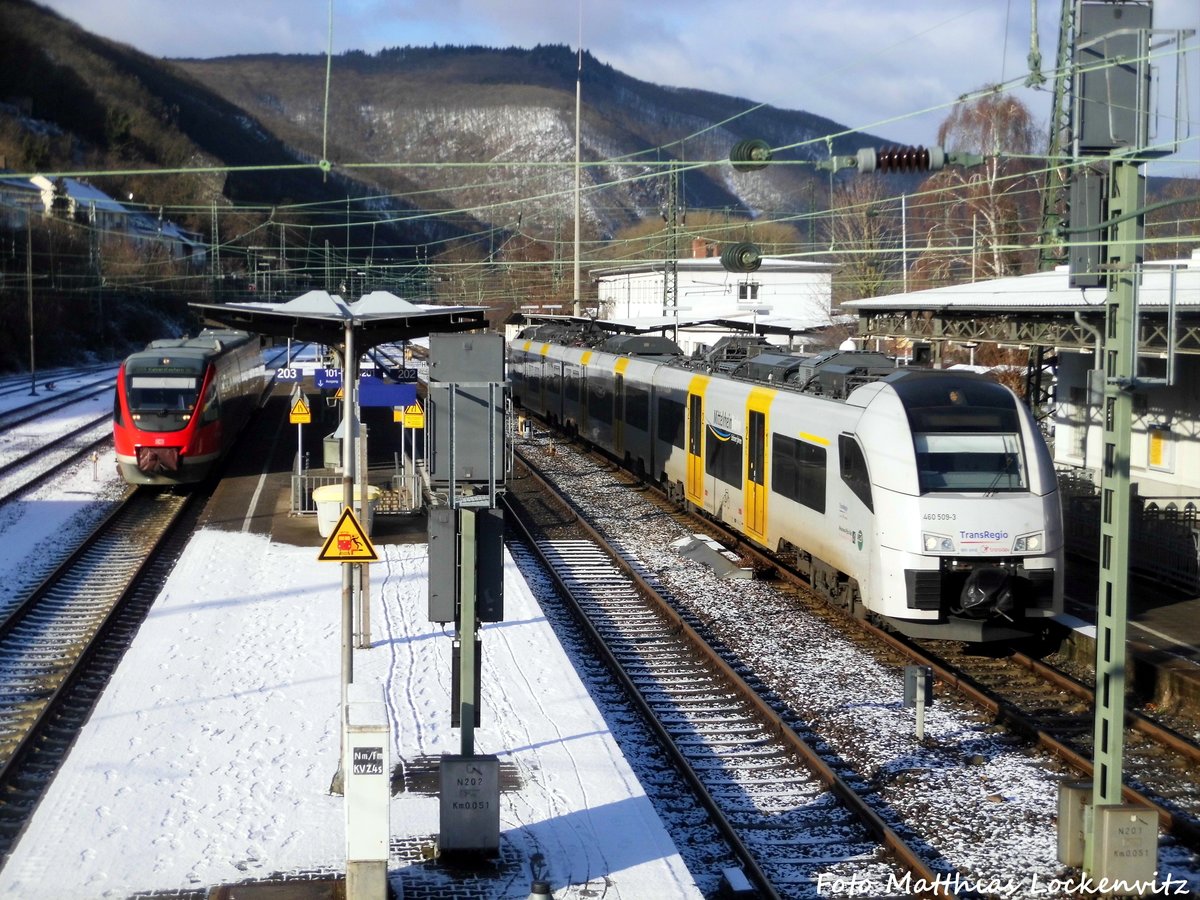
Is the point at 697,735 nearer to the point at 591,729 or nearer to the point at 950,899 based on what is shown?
the point at 591,729

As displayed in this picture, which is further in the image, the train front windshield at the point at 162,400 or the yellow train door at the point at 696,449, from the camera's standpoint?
the train front windshield at the point at 162,400

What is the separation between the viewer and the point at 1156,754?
11289 mm

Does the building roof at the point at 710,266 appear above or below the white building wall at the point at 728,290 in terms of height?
above

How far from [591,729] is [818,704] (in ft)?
7.97

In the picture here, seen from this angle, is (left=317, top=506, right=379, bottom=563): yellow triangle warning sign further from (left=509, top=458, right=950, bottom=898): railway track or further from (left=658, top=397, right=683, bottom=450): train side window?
(left=658, top=397, right=683, bottom=450): train side window

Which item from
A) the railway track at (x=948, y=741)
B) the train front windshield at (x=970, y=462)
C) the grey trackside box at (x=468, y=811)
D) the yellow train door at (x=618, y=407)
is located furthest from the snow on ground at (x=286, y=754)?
the yellow train door at (x=618, y=407)

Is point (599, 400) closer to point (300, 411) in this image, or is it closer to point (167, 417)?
point (300, 411)

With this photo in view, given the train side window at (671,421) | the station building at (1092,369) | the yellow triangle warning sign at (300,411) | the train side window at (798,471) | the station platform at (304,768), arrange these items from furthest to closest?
the train side window at (671,421), the yellow triangle warning sign at (300,411), the station building at (1092,369), the train side window at (798,471), the station platform at (304,768)

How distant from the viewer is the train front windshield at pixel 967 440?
13148 millimetres

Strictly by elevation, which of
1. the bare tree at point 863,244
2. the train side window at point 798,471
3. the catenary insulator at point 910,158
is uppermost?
the bare tree at point 863,244

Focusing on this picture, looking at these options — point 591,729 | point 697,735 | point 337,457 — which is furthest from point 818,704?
point 337,457

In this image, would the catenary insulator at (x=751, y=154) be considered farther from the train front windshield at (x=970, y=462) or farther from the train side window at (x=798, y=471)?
the train side window at (x=798, y=471)

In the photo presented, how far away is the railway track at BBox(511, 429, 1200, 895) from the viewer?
9500mm

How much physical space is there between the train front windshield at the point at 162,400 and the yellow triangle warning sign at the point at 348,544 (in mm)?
14885
